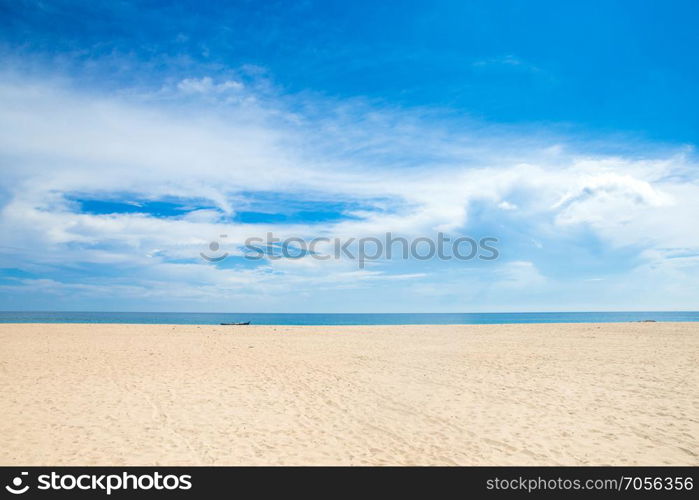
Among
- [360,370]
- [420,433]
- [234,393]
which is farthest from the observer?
[360,370]

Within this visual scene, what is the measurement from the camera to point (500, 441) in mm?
9273

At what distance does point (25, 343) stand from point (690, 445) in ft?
109

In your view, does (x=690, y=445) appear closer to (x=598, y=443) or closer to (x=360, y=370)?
(x=598, y=443)

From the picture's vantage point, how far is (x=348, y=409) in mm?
11945

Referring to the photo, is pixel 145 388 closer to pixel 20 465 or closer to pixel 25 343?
pixel 20 465

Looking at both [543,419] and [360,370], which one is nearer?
[543,419]

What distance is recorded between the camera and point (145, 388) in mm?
14242

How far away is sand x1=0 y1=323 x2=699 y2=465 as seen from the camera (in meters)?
8.58

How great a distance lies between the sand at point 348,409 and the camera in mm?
8578
